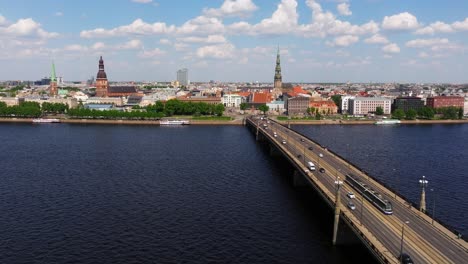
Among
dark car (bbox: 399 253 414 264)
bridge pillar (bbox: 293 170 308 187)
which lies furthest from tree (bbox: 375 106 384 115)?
dark car (bbox: 399 253 414 264)

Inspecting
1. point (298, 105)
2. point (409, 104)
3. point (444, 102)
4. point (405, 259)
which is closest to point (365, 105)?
point (409, 104)

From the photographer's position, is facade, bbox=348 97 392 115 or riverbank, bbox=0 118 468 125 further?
facade, bbox=348 97 392 115

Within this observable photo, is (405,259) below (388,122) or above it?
below

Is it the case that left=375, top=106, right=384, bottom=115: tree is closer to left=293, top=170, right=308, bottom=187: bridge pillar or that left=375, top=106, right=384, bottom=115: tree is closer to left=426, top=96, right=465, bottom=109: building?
left=426, top=96, right=465, bottom=109: building

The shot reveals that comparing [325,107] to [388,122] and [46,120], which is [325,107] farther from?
[46,120]

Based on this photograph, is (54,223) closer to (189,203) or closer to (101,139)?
(189,203)

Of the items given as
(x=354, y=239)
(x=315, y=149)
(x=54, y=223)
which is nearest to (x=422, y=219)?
(x=354, y=239)
